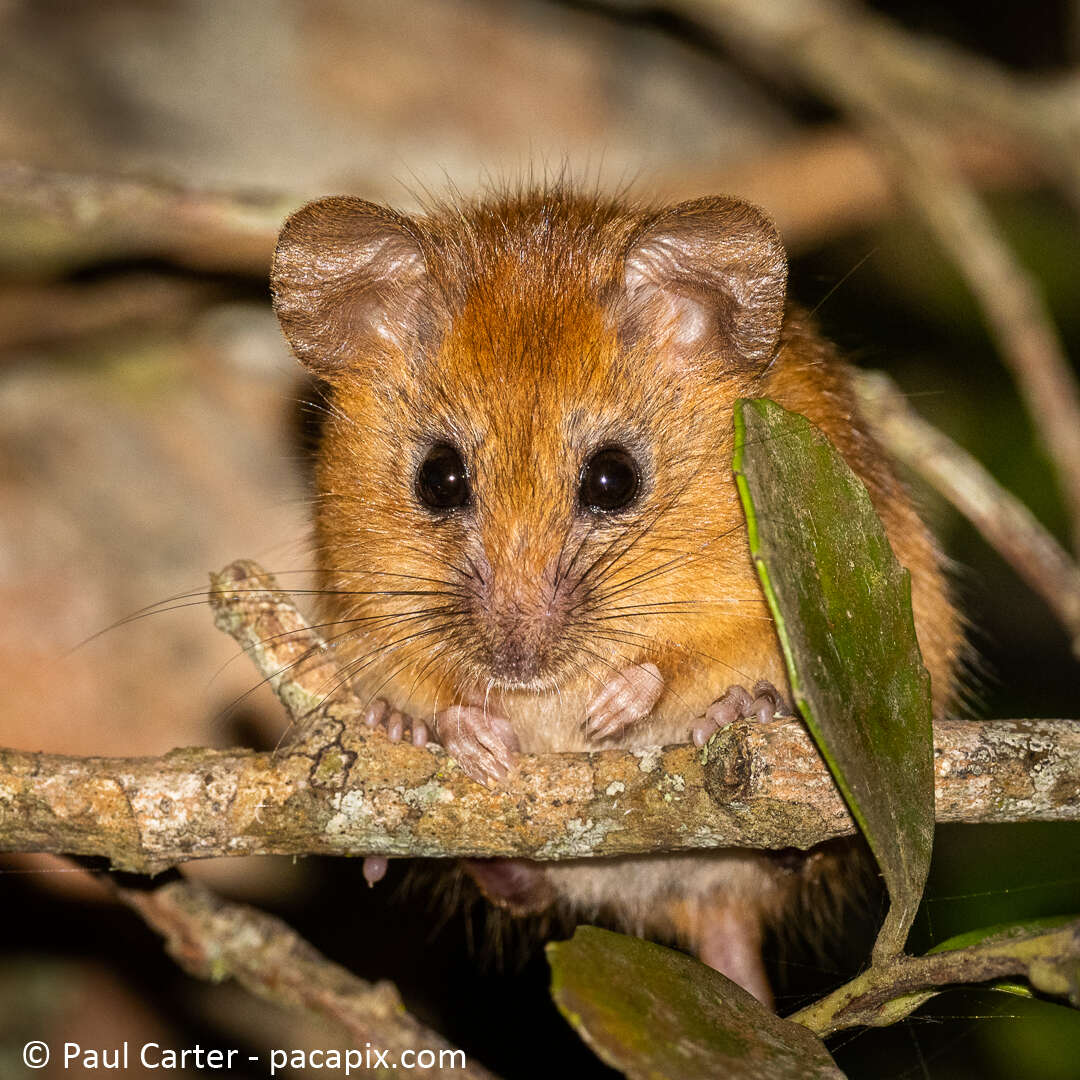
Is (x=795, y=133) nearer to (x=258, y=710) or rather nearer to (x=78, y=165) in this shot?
(x=78, y=165)

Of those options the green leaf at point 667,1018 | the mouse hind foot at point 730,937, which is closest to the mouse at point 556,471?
the mouse hind foot at point 730,937

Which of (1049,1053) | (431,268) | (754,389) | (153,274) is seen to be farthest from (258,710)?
(1049,1053)

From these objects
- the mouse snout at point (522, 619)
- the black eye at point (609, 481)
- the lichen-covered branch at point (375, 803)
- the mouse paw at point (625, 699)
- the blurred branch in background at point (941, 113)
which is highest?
the blurred branch in background at point (941, 113)

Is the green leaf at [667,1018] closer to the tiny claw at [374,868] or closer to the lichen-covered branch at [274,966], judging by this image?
the lichen-covered branch at [274,966]

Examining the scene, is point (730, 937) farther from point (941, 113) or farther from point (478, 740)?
point (941, 113)

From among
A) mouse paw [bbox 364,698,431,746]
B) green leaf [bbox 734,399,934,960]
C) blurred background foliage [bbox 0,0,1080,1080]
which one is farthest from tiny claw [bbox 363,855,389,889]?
green leaf [bbox 734,399,934,960]

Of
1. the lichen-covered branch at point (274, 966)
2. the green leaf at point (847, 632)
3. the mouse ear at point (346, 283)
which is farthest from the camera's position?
the mouse ear at point (346, 283)

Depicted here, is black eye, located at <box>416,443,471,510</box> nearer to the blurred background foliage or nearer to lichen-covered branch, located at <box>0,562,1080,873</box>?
lichen-covered branch, located at <box>0,562,1080,873</box>
